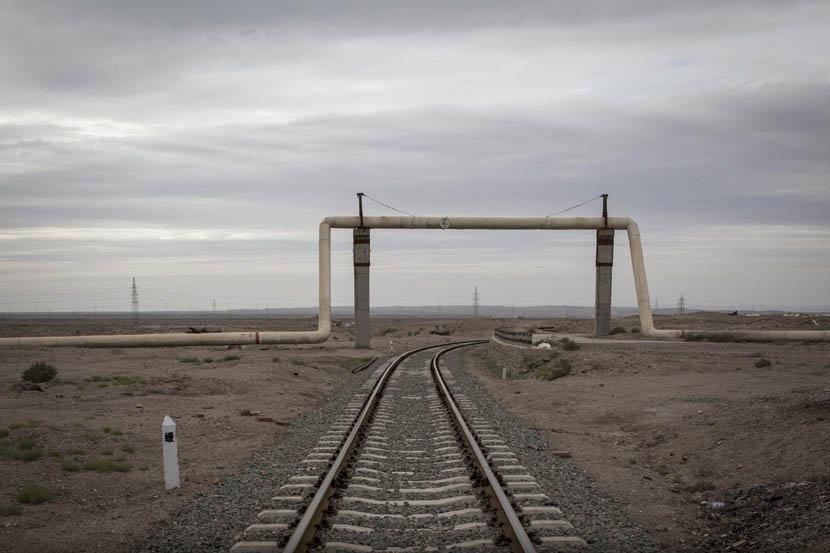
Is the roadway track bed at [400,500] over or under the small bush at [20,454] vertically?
under

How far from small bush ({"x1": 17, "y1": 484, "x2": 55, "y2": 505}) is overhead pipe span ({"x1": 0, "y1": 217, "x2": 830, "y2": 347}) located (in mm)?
34786

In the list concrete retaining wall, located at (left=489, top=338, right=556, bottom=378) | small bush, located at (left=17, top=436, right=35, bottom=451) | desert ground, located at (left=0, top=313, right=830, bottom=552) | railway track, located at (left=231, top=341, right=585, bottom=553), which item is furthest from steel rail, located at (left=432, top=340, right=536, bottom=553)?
concrete retaining wall, located at (left=489, top=338, right=556, bottom=378)

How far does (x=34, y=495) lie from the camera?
399 inches

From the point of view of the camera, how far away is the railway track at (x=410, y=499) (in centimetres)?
802

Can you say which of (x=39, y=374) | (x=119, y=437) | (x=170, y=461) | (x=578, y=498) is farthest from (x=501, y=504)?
(x=39, y=374)

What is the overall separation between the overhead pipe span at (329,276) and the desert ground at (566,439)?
14530mm

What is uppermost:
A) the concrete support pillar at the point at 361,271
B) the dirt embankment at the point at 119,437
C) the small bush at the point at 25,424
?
the concrete support pillar at the point at 361,271

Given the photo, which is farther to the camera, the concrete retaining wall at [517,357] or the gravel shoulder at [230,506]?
the concrete retaining wall at [517,357]

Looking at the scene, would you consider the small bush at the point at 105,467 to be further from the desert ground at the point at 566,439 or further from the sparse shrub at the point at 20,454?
the sparse shrub at the point at 20,454

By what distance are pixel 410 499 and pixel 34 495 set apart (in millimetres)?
5019

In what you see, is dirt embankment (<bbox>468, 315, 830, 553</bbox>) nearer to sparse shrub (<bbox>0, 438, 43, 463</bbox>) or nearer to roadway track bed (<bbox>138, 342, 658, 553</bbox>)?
roadway track bed (<bbox>138, 342, 658, 553</bbox>)

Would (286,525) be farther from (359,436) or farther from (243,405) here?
(243,405)

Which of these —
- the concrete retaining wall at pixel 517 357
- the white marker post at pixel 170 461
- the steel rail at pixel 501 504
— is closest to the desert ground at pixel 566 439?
the white marker post at pixel 170 461

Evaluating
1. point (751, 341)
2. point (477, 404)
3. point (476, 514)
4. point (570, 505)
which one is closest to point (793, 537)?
point (570, 505)
